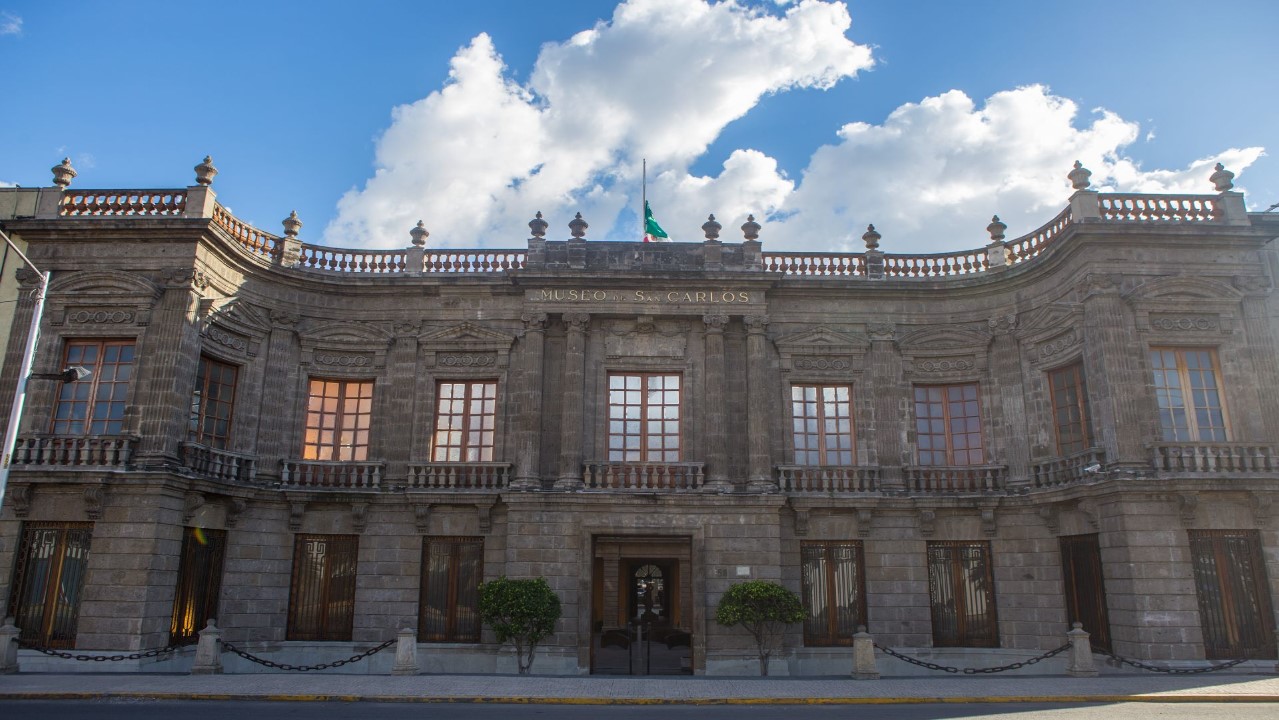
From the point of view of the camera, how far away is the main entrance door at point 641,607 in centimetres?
1703

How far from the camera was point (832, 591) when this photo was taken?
17984mm

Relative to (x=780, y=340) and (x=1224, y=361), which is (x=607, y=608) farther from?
(x=1224, y=361)

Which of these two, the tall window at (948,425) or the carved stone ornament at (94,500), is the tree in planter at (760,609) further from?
the carved stone ornament at (94,500)

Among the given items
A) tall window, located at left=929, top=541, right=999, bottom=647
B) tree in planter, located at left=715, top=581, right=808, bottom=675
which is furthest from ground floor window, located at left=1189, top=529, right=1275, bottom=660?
tree in planter, located at left=715, top=581, right=808, bottom=675

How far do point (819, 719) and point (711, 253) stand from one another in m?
10.8

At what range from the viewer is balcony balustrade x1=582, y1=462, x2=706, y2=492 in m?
17.6

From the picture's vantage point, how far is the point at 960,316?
63.7ft

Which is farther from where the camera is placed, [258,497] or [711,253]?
[711,253]

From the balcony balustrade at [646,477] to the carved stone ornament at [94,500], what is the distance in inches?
355

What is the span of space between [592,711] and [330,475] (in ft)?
30.2

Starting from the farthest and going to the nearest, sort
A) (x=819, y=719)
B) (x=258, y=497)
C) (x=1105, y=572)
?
(x=258, y=497) < (x=1105, y=572) < (x=819, y=719)

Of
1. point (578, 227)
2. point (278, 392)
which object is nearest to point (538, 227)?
point (578, 227)

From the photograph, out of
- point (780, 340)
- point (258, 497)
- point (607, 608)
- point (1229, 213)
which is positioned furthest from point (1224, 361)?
point (258, 497)

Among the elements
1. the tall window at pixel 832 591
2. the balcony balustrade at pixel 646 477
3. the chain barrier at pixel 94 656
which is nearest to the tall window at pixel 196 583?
the chain barrier at pixel 94 656
